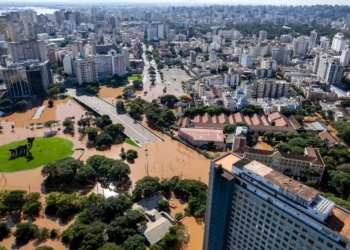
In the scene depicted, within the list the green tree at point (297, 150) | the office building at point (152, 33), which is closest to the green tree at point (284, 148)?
the green tree at point (297, 150)

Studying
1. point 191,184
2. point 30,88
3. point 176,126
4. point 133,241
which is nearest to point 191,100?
point 176,126

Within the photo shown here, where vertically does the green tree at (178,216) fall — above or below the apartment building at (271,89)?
below

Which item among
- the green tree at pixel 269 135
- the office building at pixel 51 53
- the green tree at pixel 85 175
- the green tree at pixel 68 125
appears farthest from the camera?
the office building at pixel 51 53

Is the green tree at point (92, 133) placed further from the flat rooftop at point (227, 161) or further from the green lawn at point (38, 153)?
the flat rooftop at point (227, 161)

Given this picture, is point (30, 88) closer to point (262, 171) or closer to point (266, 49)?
point (262, 171)

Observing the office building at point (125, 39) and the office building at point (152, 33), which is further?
the office building at point (152, 33)

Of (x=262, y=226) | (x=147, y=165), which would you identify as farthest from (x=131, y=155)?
(x=262, y=226)

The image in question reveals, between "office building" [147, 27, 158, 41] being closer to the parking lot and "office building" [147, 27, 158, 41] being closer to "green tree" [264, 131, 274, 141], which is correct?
the parking lot

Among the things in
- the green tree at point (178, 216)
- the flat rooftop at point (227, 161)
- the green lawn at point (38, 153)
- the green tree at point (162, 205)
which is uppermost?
the flat rooftop at point (227, 161)
